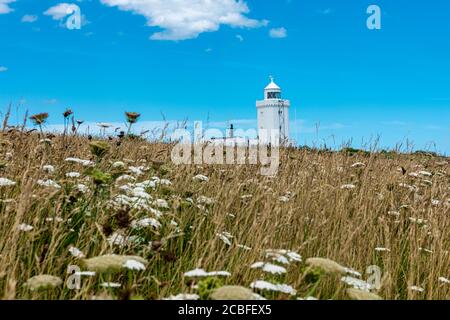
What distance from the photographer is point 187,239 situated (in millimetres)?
4148

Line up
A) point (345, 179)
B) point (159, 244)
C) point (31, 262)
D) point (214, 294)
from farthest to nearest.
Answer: point (345, 179) < point (31, 262) < point (159, 244) < point (214, 294)

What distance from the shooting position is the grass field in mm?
2852

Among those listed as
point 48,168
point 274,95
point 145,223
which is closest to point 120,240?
point 145,223

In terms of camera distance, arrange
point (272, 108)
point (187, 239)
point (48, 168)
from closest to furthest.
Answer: point (187, 239), point (48, 168), point (272, 108)

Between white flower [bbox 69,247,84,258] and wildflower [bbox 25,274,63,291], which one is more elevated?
white flower [bbox 69,247,84,258]

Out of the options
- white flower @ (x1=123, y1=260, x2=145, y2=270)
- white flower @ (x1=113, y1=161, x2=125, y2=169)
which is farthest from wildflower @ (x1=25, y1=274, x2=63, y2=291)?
Result: white flower @ (x1=113, y1=161, x2=125, y2=169)

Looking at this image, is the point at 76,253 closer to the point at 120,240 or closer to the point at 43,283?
the point at 120,240

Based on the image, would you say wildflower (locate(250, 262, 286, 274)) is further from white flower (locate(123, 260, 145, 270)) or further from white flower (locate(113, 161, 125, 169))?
white flower (locate(113, 161, 125, 169))

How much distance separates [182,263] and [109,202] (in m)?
0.76
